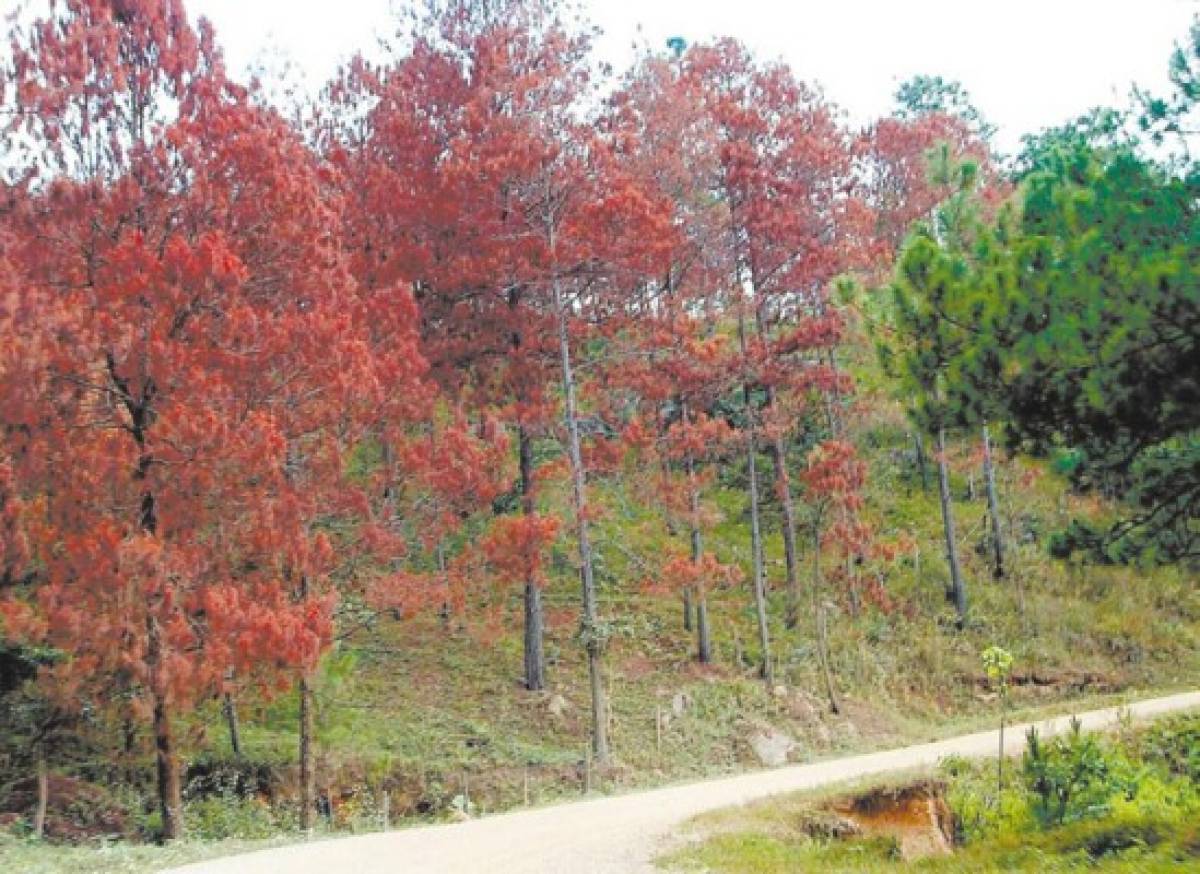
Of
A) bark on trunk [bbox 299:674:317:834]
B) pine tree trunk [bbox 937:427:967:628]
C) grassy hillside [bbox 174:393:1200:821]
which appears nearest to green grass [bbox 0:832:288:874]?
bark on trunk [bbox 299:674:317:834]

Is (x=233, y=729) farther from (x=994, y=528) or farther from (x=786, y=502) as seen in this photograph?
(x=994, y=528)

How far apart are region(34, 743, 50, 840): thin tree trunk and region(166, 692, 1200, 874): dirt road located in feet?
14.9

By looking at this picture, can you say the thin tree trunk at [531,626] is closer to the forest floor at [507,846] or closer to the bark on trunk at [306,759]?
the bark on trunk at [306,759]

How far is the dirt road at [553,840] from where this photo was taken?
8828 millimetres

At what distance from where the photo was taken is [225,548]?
1308 cm

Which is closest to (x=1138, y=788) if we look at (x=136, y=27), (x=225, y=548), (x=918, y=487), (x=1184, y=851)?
(x=1184, y=851)

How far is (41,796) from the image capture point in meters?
13.3

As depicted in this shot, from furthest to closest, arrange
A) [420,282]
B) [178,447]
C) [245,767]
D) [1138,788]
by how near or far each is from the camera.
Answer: [420,282] → [245,767] → [178,447] → [1138,788]

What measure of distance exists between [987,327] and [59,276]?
10639mm

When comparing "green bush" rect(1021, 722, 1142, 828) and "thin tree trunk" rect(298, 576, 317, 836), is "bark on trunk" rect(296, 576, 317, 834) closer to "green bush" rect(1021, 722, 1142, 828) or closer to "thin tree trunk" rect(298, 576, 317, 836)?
"thin tree trunk" rect(298, 576, 317, 836)

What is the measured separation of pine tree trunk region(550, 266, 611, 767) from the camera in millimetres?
17562

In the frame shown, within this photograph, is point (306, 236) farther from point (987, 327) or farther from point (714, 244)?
point (714, 244)

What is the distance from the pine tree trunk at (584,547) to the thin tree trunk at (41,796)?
8147 mm

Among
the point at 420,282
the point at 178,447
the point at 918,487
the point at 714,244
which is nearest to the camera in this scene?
the point at 178,447
